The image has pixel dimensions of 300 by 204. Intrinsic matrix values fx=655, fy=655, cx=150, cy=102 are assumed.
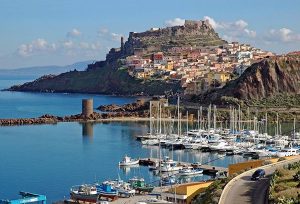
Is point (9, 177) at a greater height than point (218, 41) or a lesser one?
lesser

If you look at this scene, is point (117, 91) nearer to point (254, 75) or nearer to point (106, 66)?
point (106, 66)

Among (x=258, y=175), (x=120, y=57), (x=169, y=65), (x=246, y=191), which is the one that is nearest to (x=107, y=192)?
(x=258, y=175)

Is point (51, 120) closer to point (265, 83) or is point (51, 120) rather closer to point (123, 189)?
point (265, 83)

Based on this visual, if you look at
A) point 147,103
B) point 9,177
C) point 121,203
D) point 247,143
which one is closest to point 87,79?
point 147,103

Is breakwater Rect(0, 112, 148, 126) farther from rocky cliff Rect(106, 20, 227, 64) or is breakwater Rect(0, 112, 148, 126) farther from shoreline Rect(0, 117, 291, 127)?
rocky cliff Rect(106, 20, 227, 64)

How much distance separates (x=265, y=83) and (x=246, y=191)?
57.9 m

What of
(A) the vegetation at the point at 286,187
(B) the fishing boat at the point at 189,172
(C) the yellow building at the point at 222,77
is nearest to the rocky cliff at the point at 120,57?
(C) the yellow building at the point at 222,77

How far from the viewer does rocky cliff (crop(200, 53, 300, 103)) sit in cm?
7188

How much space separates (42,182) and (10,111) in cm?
5419

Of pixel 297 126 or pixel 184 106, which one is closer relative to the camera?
pixel 297 126

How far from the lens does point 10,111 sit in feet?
278

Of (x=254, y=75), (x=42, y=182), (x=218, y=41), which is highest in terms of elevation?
(x=218, y=41)

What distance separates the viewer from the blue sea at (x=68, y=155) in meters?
32.1

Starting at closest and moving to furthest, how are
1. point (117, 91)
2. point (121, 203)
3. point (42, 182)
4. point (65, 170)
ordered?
point (121, 203) → point (42, 182) → point (65, 170) → point (117, 91)
